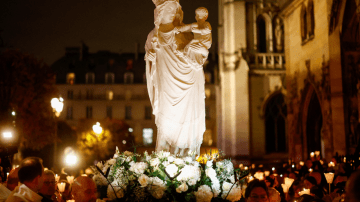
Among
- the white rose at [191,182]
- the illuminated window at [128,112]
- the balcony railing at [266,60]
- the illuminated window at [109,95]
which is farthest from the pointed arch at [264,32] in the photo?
the illuminated window at [109,95]

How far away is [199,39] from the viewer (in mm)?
6168

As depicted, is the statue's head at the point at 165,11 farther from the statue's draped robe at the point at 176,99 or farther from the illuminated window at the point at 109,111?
the illuminated window at the point at 109,111

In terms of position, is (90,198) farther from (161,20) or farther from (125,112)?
(125,112)

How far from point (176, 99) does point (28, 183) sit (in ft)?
9.27

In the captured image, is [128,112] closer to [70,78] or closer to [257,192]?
[70,78]

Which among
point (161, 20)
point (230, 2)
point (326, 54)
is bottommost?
point (161, 20)

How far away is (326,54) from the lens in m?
17.0

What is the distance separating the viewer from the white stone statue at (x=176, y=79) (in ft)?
19.8

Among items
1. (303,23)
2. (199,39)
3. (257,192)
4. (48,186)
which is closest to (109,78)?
(303,23)

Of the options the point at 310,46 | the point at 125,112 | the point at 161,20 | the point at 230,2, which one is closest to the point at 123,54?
the point at 125,112

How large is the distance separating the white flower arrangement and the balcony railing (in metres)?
26.8

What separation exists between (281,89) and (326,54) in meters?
13.8

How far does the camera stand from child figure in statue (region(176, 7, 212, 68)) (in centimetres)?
607

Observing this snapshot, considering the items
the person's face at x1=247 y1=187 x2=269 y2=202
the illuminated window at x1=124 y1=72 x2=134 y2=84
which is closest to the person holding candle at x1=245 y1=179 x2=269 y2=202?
the person's face at x1=247 y1=187 x2=269 y2=202
